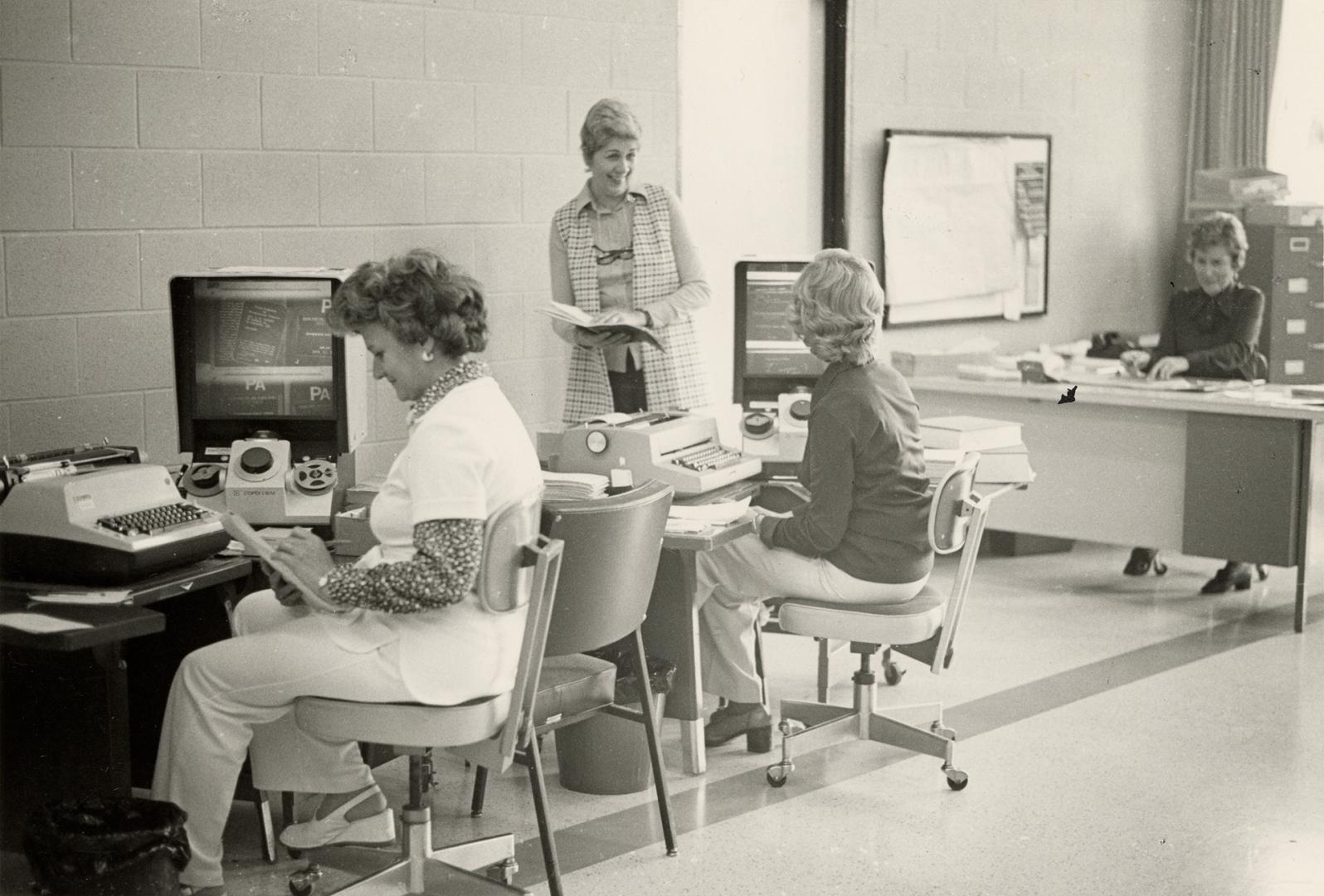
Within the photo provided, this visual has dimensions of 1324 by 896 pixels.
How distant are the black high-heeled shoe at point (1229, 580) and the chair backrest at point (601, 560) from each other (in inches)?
133

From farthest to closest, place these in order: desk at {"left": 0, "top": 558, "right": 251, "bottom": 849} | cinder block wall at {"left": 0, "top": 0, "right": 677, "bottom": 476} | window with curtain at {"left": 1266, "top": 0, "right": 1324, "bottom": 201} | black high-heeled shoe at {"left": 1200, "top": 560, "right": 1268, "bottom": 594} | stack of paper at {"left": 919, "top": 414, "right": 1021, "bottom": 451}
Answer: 1. window with curtain at {"left": 1266, "top": 0, "right": 1324, "bottom": 201}
2. black high-heeled shoe at {"left": 1200, "top": 560, "right": 1268, "bottom": 594}
3. stack of paper at {"left": 919, "top": 414, "right": 1021, "bottom": 451}
4. cinder block wall at {"left": 0, "top": 0, "right": 677, "bottom": 476}
5. desk at {"left": 0, "top": 558, "right": 251, "bottom": 849}

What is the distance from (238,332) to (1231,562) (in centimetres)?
381

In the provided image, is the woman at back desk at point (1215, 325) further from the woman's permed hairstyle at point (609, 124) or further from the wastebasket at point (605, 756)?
the wastebasket at point (605, 756)

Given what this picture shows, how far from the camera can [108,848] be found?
286 centimetres

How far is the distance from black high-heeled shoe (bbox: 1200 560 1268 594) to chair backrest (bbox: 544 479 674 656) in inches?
133

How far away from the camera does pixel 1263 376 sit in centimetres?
617

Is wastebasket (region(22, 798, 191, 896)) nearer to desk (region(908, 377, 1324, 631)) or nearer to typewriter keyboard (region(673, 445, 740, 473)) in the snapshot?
typewriter keyboard (region(673, 445, 740, 473))

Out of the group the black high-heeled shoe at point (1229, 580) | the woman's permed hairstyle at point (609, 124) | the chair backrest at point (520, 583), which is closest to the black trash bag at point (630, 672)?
the chair backrest at point (520, 583)

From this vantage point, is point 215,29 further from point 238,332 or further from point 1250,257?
point 1250,257

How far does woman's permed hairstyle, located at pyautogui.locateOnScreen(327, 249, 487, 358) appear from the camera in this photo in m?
2.88

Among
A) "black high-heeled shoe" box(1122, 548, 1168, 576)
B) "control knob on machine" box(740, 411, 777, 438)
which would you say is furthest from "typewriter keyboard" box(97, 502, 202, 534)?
"black high-heeled shoe" box(1122, 548, 1168, 576)

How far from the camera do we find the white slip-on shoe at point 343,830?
3086mm

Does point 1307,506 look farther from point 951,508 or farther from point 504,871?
point 504,871

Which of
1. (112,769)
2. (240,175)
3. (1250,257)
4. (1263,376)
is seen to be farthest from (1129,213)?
(112,769)
